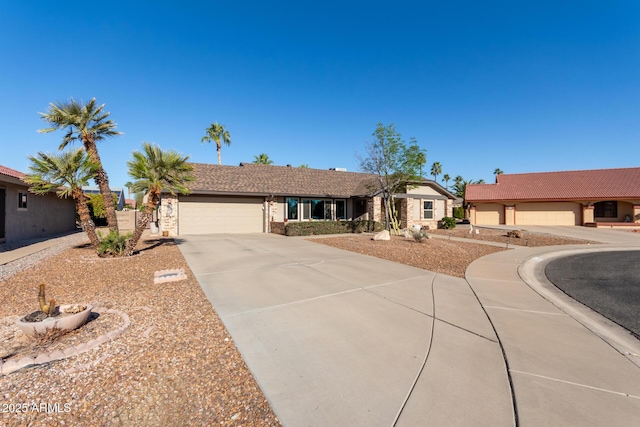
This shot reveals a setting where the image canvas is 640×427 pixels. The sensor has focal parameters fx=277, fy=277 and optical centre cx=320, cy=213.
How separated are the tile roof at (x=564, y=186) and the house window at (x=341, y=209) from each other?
16974mm

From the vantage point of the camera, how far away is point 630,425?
2.48 meters

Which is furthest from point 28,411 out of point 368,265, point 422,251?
point 422,251

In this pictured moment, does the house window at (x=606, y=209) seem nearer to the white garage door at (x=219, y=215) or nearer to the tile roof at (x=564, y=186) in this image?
the tile roof at (x=564, y=186)

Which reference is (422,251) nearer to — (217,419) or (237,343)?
(237,343)

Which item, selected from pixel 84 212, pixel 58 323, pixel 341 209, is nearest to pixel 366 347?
pixel 58 323

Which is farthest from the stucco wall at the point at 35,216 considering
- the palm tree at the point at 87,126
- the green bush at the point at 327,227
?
the green bush at the point at 327,227

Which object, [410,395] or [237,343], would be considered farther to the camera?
[237,343]

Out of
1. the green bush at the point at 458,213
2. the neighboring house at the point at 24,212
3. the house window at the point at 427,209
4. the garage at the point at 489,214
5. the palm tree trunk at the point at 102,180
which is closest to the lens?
the palm tree trunk at the point at 102,180

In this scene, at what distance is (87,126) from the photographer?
11.1 m

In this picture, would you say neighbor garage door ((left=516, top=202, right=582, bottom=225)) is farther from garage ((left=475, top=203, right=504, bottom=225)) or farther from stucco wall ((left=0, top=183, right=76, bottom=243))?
stucco wall ((left=0, top=183, right=76, bottom=243))

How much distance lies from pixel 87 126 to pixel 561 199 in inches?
1449

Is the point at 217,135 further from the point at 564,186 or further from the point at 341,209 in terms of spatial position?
the point at 564,186

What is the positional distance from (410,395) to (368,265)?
635 cm

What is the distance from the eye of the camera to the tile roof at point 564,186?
25.9 meters
